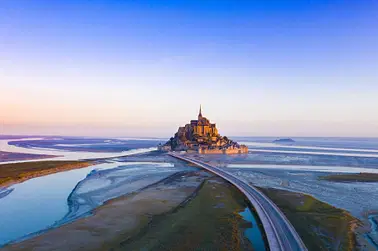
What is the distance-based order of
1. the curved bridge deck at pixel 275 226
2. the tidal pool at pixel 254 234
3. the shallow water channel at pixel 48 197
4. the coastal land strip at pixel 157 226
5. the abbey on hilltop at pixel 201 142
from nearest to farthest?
the curved bridge deck at pixel 275 226 → the coastal land strip at pixel 157 226 → the tidal pool at pixel 254 234 → the shallow water channel at pixel 48 197 → the abbey on hilltop at pixel 201 142

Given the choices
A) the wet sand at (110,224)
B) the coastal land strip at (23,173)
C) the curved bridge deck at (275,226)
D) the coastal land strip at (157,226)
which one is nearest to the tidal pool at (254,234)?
the coastal land strip at (157,226)

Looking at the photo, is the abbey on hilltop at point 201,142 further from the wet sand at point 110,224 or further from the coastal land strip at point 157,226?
the coastal land strip at point 157,226

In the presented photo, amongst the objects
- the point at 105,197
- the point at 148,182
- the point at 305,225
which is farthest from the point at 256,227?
the point at 148,182

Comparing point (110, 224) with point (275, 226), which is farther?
point (110, 224)

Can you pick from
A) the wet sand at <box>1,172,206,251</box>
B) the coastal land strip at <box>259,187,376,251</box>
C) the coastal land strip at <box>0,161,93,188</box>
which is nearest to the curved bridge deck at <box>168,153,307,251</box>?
the coastal land strip at <box>259,187,376,251</box>

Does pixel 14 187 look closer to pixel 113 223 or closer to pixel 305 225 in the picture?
pixel 113 223

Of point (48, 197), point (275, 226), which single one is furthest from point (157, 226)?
point (48, 197)

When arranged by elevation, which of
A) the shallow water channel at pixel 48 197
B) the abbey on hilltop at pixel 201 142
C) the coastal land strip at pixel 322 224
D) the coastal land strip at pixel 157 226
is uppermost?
the abbey on hilltop at pixel 201 142

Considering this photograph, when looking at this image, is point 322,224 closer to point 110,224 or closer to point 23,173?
point 110,224
